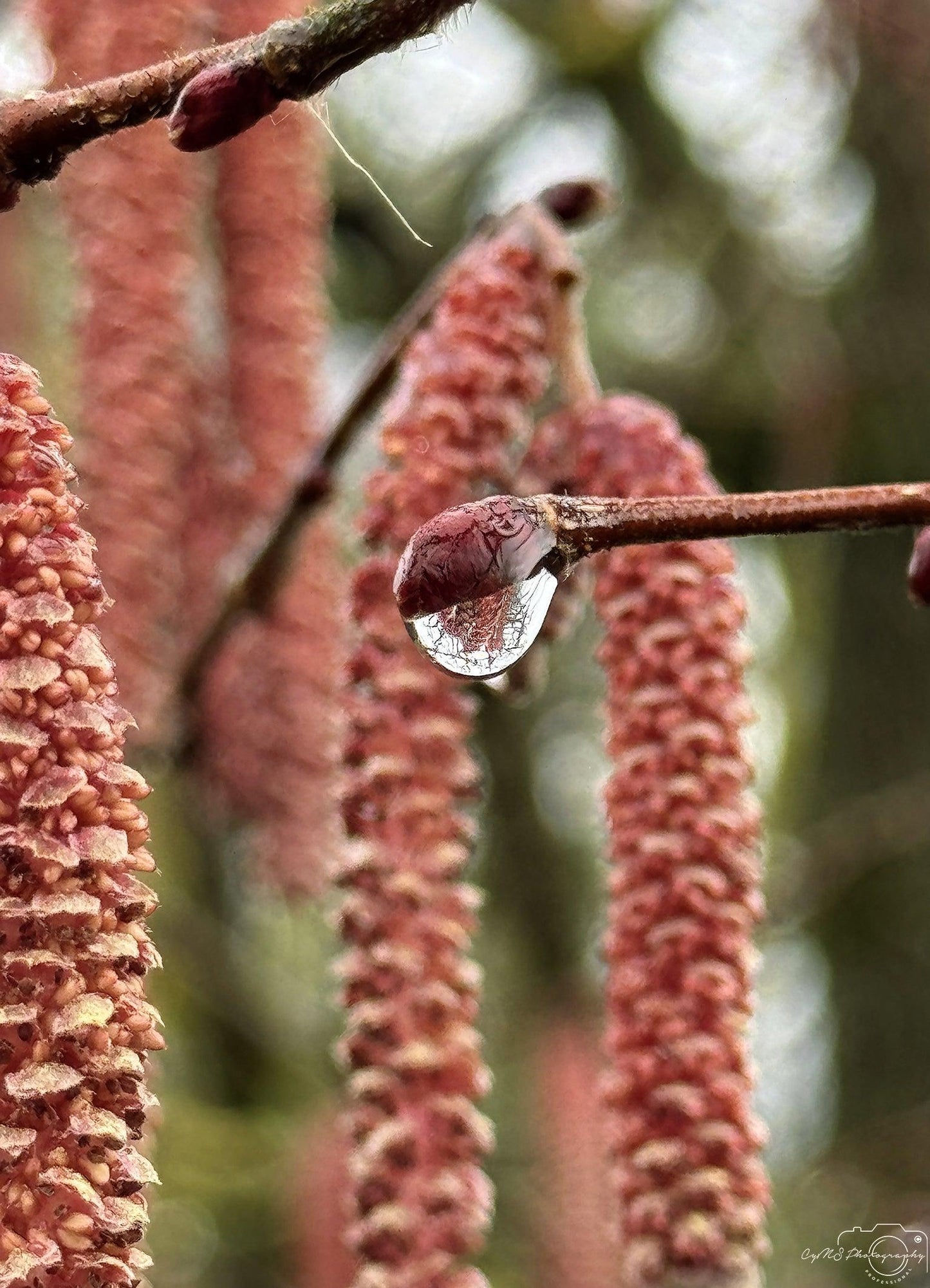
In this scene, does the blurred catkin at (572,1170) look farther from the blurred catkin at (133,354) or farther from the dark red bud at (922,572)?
the dark red bud at (922,572)

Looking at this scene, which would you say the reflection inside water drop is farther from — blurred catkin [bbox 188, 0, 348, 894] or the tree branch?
blurred catkin [bbox 188, 0, 348, 894]

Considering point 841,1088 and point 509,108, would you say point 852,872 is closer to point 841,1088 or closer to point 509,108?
point 841,1088

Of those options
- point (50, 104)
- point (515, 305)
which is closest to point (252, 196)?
point (515, 305)

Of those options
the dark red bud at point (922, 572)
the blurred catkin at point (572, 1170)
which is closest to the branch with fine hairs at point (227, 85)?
the dark red bud at point (922, 572)

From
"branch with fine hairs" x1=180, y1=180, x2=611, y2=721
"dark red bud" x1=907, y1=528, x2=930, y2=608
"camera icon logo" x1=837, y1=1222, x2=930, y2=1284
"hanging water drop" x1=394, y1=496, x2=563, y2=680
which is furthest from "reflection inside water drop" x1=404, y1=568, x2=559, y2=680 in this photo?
"camera icon logo" x1=837, y1=1222, x2=930, y2=1284

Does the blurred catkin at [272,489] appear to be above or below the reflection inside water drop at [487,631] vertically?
above

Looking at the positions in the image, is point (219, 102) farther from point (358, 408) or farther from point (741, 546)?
point (741, 546)
